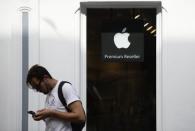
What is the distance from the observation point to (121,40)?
8.88 metres

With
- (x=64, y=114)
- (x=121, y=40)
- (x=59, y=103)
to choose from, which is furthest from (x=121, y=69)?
(x=64, y=114)

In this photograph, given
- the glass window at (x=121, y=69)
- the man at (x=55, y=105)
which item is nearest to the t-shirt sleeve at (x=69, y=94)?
the man at (x=55, y=105)

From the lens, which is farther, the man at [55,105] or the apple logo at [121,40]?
the apple logo at [121,40]

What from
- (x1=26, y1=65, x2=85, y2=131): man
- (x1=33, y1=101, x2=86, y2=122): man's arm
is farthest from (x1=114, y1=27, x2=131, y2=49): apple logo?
(x1=33, y1=101, x2=86, y2=122): man's arm

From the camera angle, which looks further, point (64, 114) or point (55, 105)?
point (55, 105)

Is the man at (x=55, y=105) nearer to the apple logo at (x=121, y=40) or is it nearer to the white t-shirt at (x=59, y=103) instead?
the white t-shirt at (x=59, y=103)

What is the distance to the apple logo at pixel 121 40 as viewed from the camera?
29.1ft

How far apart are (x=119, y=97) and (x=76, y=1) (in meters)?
1.60

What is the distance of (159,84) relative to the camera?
873 centimetres

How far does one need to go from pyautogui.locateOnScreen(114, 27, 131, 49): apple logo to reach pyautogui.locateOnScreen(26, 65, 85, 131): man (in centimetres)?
328

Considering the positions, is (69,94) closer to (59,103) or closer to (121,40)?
(59,103)

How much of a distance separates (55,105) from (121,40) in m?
3.39

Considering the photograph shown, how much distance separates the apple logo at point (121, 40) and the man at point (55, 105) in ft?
10.8

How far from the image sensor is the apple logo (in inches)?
349
